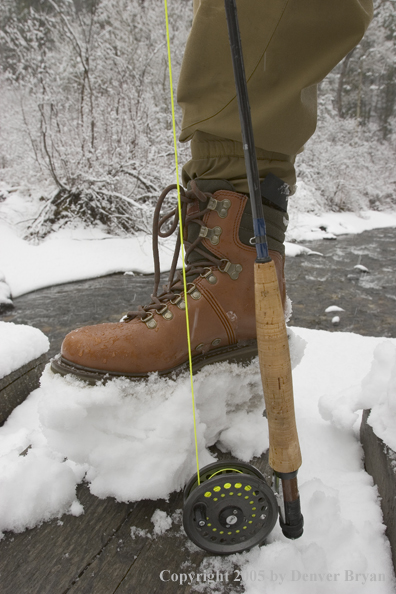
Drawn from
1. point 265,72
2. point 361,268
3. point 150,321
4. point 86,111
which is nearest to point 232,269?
point 150,321

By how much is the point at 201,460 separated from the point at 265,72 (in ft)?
3.33

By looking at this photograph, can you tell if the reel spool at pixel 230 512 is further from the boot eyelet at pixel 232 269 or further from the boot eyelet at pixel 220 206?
the boot eyelet at pixel 220 206

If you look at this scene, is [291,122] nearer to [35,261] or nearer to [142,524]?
[142,524]

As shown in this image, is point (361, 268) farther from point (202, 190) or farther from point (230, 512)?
point (230, 512)

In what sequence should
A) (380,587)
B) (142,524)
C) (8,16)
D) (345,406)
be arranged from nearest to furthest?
(380,587) < (142,524) < (345,406) < (8,16)

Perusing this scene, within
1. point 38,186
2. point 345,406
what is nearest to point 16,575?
point 345,406

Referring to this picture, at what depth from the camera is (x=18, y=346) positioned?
4.93 feet

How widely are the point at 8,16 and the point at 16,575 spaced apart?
33.0ft

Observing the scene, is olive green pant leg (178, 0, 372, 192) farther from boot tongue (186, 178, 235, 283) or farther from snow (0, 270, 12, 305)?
snow (0, 270, 12, 305)

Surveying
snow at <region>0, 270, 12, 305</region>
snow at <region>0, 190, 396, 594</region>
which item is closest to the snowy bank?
snow at <region>0, 190, 396, 594</region>

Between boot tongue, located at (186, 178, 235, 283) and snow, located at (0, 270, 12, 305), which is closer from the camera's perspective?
boot tongue, located at (186, 178, 235, 283)

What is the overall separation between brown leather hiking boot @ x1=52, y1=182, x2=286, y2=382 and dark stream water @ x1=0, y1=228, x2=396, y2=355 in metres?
1.78

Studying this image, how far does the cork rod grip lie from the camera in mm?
727

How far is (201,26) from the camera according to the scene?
90 centimetres
